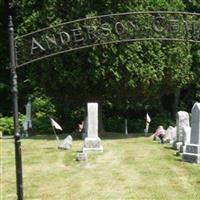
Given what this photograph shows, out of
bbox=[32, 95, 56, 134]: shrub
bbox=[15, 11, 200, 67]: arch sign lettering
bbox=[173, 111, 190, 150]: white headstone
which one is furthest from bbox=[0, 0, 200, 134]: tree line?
bbox=[15, 11, 200, 67]: arch sign lettering

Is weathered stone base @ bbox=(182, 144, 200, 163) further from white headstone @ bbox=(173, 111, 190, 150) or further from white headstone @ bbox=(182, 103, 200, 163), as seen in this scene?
white headstone @ bbox=(173, 111, 190, 150)

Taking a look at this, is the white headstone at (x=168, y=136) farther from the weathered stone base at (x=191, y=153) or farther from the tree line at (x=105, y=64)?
the weathered stone base at (x=191, y=153)

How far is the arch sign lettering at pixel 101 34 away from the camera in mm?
11406

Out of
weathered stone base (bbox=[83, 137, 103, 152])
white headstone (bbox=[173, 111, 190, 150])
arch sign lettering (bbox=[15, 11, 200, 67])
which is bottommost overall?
weathered stone base (bbox=[83, 137, 103, 152])

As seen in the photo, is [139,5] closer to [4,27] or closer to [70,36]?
[4,27]

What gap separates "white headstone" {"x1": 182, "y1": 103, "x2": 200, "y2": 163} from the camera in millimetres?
18719

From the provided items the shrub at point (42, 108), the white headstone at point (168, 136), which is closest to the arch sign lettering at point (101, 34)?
the white headstone at point (168, 136)

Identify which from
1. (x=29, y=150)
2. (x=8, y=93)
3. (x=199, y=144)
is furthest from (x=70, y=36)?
(x=8, y=93)

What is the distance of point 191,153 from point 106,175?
3.08 m

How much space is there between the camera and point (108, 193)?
605 inches

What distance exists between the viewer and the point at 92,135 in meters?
22.7

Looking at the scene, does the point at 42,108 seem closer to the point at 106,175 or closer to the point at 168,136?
the point at 168,136

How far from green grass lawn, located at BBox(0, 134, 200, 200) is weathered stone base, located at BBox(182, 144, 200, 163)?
0.24 metres

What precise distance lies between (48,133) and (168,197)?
19852 millimetres
